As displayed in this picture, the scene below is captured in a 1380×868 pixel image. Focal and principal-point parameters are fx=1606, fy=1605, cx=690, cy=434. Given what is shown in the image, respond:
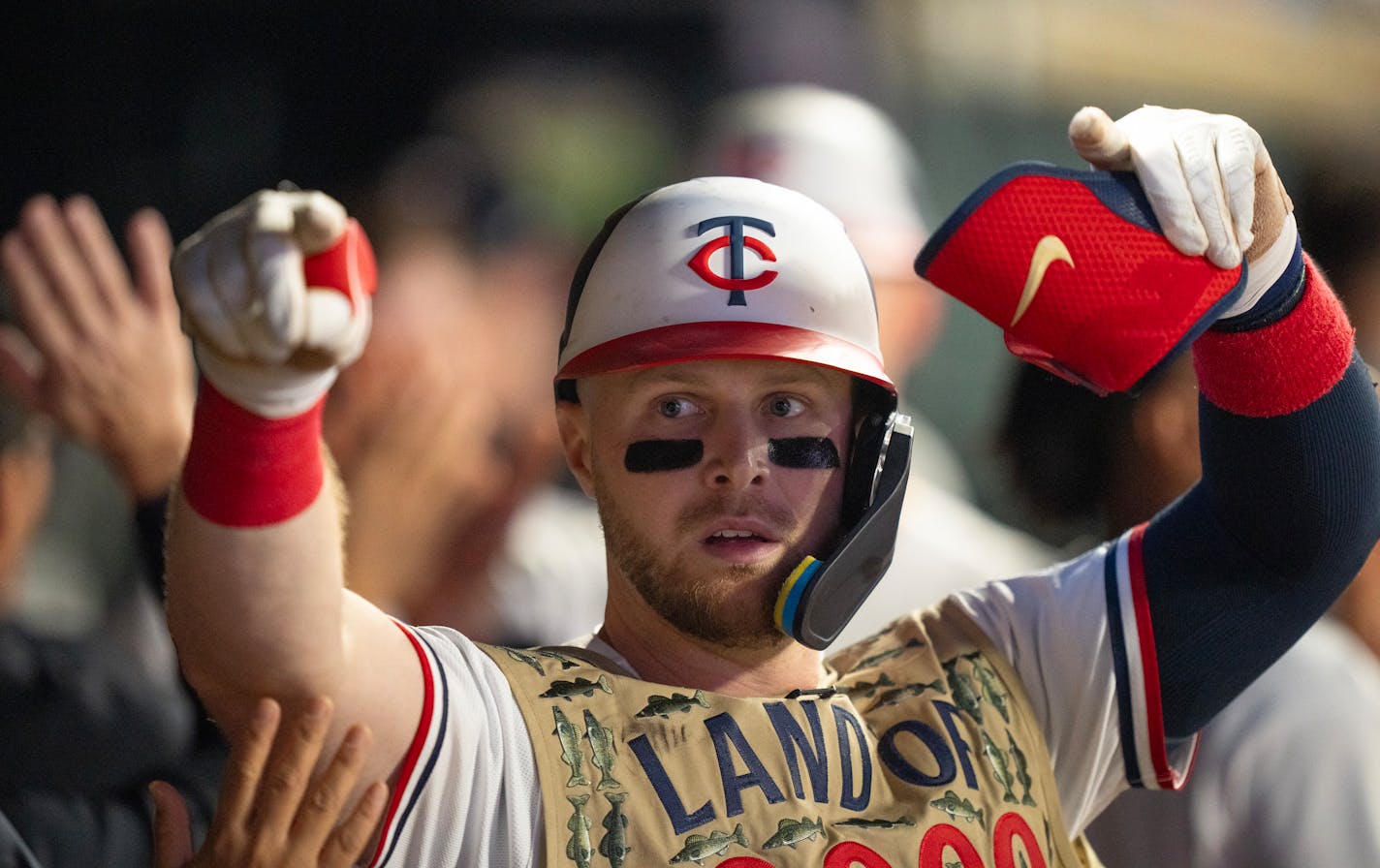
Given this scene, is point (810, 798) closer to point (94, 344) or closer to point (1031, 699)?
point (1031, 699)

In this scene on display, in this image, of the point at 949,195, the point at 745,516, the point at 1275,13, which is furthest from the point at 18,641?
the point at 1275,13

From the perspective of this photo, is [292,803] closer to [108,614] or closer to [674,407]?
[674,407]

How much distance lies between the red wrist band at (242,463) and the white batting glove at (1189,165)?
997 mm

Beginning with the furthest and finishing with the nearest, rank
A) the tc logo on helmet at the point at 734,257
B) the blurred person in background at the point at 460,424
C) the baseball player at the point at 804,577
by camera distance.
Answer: the blurred person in background at the point at 460,424 < the tc logo on helmet at the point at 734,257 < the baseball player at the point at 804,577

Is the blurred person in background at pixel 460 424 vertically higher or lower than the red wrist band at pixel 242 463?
lower

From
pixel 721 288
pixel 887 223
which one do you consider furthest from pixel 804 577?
pixel 887 223

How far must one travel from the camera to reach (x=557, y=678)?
2150mm

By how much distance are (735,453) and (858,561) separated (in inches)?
8.9

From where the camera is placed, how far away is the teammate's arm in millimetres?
1547

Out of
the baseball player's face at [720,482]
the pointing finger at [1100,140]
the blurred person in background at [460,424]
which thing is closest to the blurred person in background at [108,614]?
the blurred person in background at [460,424]

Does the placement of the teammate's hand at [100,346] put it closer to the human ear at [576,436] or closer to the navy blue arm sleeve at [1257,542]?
the human ear at [576,436]

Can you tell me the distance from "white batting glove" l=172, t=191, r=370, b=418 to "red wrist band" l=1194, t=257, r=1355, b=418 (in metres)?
1.25

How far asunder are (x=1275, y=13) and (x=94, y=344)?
620 centimetres

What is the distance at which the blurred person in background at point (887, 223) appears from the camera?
4.33m
